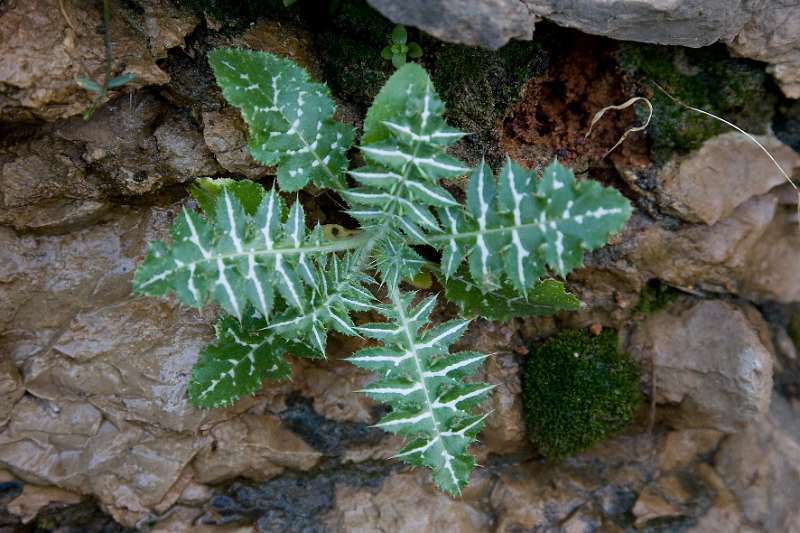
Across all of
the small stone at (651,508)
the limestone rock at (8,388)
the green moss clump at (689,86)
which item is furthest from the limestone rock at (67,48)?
the small stone at (651,508)

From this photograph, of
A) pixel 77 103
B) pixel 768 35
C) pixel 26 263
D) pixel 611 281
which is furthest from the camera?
pixel 611 281

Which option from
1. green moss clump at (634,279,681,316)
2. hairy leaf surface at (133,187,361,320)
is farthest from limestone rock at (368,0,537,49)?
green moss clump at (634,279,681,316)

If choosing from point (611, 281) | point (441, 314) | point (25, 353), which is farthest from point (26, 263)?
point (611, 281)

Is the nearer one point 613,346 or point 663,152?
point 663,152

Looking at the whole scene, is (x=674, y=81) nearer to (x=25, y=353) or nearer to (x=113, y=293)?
(x=113, y=293)

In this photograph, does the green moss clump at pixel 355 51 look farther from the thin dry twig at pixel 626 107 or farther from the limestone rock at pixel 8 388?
the limestone rock at pixel 8 388

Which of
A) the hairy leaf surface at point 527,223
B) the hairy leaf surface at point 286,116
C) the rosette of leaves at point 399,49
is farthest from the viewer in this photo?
the rosette of leaves at point 399,49
